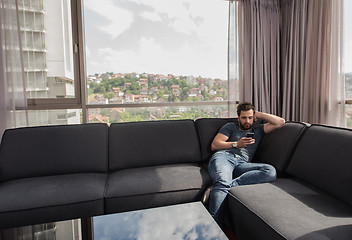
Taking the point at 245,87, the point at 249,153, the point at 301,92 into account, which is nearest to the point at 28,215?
the point at 249,153

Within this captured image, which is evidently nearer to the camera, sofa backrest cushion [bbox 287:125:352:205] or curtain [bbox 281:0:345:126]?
sofa backrest cushion [bbox 287:125:352:205]

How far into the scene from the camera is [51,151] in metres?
2.06

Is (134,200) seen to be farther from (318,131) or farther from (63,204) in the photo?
(318,131)

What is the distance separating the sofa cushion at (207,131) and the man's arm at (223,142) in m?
0.13

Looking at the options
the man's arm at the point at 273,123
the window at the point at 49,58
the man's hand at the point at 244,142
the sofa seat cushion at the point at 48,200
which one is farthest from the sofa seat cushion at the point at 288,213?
the window at the point at 49,58

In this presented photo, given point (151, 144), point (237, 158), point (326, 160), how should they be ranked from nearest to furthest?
point (326, 160)
point (237, 158)
point (151, 144)

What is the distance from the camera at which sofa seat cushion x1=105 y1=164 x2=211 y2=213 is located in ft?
5.47

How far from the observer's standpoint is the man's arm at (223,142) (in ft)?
6.59

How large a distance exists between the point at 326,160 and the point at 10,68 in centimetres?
304

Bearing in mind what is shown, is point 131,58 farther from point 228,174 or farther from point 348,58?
point 348,58

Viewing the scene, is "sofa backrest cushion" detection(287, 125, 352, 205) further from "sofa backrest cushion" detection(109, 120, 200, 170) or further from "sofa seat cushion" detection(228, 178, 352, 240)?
"sofa backrest cushion" detection(109, 120, 200, 170)

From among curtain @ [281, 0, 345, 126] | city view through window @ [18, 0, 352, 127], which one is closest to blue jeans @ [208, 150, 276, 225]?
curtain @ [281, 0, 345, 126]

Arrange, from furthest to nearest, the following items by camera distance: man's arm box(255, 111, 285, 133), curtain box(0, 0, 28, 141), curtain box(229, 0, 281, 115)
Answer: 1. curtain box(229, 0, 281, 115)
2. curtain box(0, 0, 28, 141)
3. man's arm box(255, 111, 285, 133)

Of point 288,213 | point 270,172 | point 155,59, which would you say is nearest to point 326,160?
point 270,172
